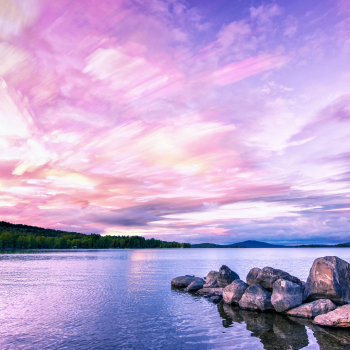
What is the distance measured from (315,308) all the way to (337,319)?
10.2ft

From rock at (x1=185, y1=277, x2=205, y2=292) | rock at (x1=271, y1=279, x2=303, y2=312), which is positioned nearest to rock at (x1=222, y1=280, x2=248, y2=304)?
rock at (x1=271, y1=279, x2=303, y2=312)

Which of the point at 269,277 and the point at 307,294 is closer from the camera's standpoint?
the point at 307,294

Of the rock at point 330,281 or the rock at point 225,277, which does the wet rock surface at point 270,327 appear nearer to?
the rock at point 330,281

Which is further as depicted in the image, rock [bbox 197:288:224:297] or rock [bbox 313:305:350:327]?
rock [bbox 197:288:224:297]

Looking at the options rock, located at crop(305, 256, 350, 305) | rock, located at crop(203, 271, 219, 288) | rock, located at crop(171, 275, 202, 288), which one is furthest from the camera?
rock, located at crop(171, 275, 202, 288)

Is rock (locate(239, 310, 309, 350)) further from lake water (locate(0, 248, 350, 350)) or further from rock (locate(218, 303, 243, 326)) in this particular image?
rock (locate(218, 303, 243, 326))

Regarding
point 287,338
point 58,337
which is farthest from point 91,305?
point 287,338

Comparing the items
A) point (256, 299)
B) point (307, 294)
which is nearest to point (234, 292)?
point (256, 299)

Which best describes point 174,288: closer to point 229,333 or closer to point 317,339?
point 229,333

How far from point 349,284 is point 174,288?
21.5 meters

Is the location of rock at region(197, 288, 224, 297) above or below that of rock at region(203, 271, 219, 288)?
below

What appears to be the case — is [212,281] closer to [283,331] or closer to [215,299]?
[215,299]

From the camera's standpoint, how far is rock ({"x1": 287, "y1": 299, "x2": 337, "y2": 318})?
2289cm

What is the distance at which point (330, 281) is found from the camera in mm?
24250
